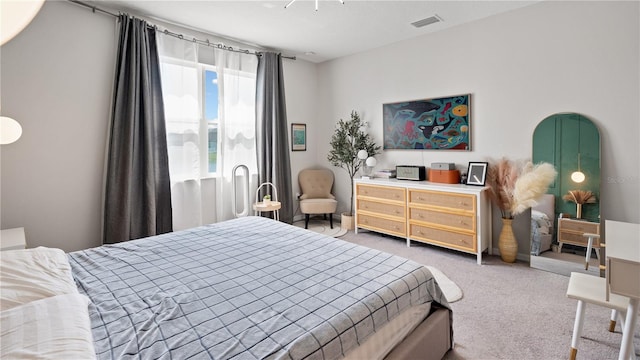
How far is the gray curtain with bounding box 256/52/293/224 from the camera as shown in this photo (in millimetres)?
4562

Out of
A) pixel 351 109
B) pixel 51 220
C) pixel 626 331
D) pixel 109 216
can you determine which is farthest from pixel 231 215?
pixel 626 331

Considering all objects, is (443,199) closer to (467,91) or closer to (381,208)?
(381,208)

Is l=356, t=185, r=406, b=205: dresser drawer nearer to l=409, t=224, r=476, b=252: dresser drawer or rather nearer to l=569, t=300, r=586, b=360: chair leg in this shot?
l=409, t=224, r=476, b=252: dresser drawer

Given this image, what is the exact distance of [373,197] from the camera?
4332 mm

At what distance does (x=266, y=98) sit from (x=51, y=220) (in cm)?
289

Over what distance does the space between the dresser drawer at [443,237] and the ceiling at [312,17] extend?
8.13 ft

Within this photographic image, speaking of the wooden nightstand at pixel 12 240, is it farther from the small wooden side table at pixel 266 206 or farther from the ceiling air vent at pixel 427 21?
the ceiling air vent at pixel 427 21

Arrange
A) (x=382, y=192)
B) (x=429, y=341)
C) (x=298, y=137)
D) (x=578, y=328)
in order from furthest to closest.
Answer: (x=298, y=137) < (x=382, y=192) < (x=578, y=328) < (x=429, y=341)

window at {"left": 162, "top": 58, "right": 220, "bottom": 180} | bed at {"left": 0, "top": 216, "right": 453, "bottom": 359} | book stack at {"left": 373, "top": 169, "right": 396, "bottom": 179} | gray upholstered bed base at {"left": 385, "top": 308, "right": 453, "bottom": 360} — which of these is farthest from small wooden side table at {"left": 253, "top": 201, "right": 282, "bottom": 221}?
gray upholstered bed base at {"left": 385, "top": 308, "right": 453, "bottom": 360}

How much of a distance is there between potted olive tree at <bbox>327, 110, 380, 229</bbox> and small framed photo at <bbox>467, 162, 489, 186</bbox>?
1.41 m

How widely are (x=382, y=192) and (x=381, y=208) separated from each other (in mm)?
226

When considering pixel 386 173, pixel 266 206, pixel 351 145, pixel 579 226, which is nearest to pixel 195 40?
pixel 266 206

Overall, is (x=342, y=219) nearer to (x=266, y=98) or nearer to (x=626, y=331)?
(x=266, y=98)

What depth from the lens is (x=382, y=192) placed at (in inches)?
166
